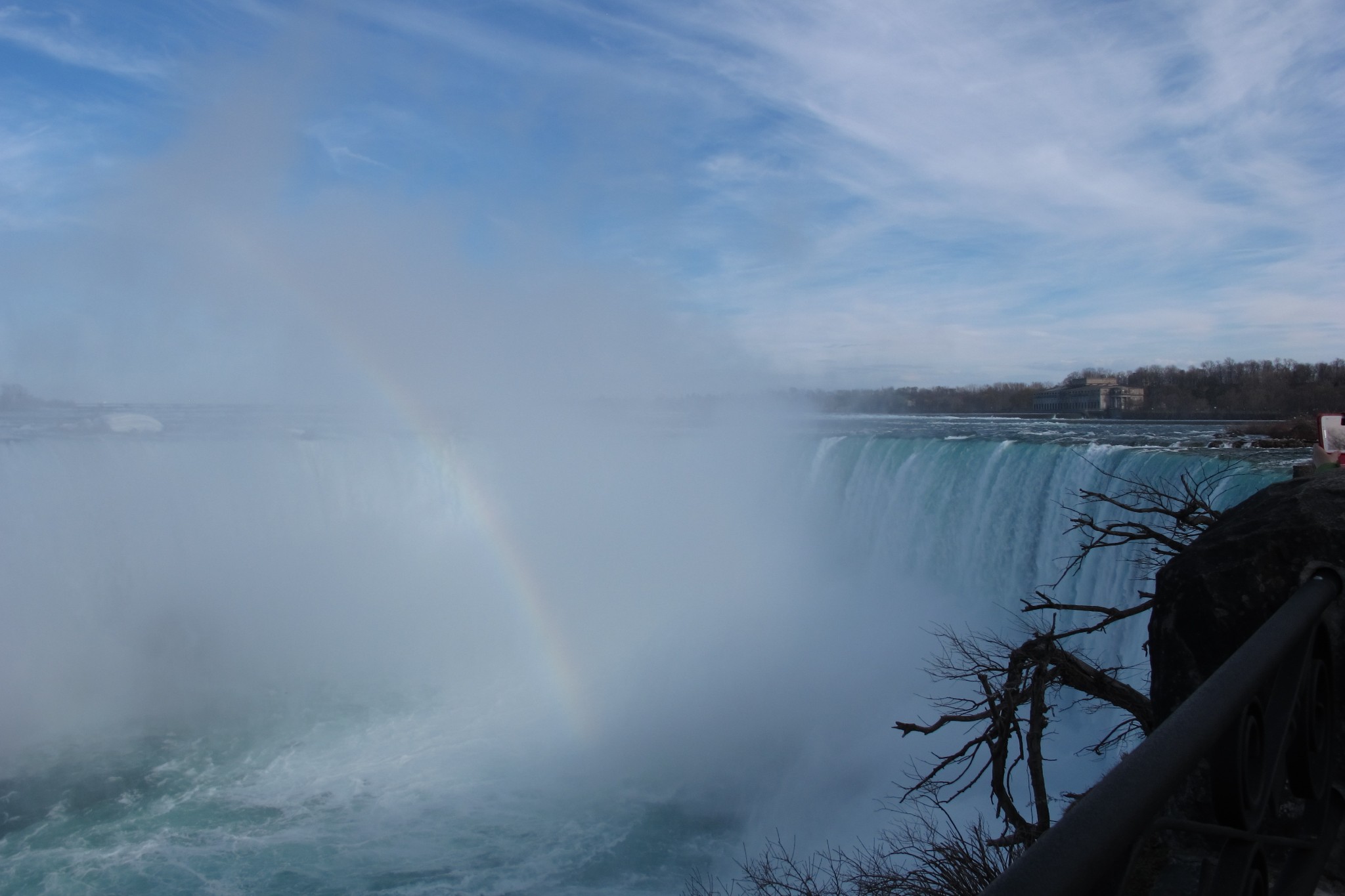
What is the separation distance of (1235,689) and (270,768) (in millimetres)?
13195

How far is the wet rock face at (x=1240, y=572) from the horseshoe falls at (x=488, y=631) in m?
3.53

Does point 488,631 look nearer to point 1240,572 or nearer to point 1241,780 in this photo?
point 1240,572

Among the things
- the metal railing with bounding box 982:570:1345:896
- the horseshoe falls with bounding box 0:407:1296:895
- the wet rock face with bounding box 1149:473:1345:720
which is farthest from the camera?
the horseshoe falls with bounding box 0:407:1296:895

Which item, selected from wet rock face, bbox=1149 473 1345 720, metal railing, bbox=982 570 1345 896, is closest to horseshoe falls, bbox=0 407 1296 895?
wet rock face, bbox=1149 473 1345 720

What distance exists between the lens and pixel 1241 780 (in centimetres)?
110

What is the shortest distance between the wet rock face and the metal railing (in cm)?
127

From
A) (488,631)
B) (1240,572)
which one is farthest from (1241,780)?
(488,631)

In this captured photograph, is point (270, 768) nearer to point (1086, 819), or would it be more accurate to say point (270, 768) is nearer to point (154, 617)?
point (154, 617)

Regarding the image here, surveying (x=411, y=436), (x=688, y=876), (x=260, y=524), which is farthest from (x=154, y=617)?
(x=688, y=876)

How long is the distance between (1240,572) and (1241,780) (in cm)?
205

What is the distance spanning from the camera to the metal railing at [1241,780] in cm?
72

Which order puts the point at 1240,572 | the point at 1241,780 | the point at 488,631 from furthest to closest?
the point at 488,631 → the point at 1240,572 → the point at 1241,780

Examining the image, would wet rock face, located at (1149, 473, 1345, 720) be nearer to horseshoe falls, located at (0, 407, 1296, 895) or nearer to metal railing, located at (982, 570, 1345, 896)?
metal railing, located at (982, 570, 1345, 896)

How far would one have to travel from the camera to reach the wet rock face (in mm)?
2705
